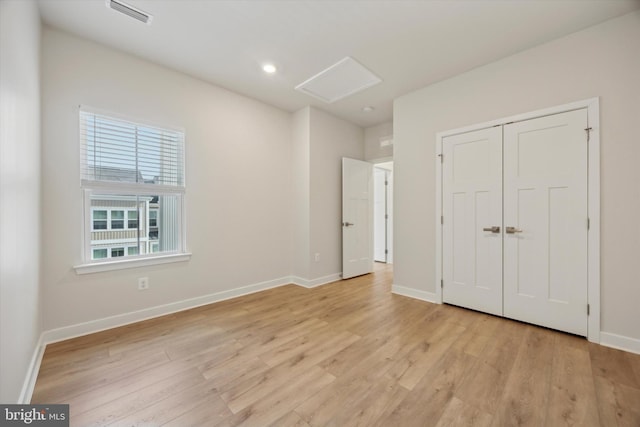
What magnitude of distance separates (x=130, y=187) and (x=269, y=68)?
198 centimetres

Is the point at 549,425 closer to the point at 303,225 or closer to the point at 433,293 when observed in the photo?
the point at 433,293

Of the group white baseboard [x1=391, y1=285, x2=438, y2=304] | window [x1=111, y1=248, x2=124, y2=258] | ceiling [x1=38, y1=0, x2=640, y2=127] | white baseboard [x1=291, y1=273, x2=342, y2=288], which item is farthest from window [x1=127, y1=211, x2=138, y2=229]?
white baseboard [x1=391, y1=285, x2=438, y2=304]

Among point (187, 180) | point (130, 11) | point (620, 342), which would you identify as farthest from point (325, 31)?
point (620, 342)

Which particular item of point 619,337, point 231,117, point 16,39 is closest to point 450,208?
point 619,337

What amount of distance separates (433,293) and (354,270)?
1.52m

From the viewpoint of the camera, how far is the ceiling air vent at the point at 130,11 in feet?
6.66

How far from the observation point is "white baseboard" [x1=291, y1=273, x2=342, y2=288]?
393cm

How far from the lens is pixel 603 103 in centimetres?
221

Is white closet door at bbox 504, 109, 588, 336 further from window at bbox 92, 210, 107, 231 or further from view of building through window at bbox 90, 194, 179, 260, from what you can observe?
window at bbox 92, 210, 107, 231

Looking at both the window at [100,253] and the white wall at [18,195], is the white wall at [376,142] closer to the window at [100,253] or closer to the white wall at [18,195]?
the window at [100,253]

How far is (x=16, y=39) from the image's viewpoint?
1.44m

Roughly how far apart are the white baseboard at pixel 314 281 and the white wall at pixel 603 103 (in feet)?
5.07

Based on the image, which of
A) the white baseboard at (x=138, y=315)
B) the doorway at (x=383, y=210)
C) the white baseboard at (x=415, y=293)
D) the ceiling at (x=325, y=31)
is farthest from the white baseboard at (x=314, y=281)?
the ceiling at (x=325, y=31)

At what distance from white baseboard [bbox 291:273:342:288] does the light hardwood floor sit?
1.15m
